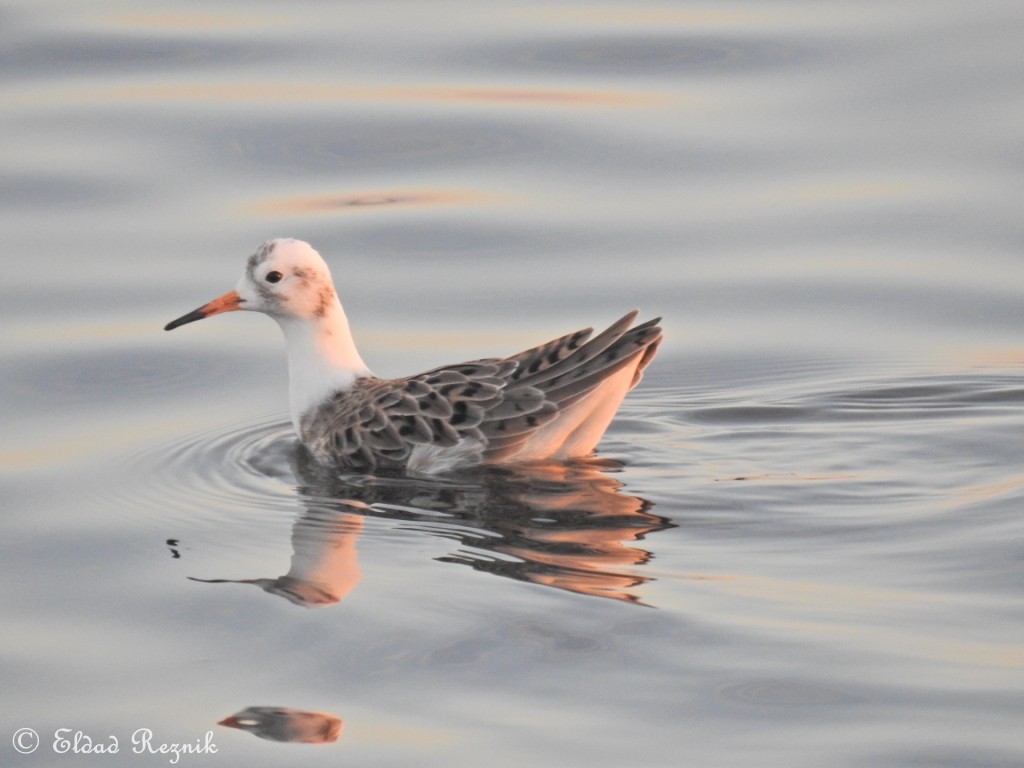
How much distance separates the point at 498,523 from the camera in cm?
1066

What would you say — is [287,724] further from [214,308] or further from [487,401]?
[214,308]

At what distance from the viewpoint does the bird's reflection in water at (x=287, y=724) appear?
8.09m

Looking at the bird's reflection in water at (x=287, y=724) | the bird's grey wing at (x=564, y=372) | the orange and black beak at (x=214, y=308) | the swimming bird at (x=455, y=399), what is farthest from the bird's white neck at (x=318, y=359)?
the bird's reflection in water at (x=287, y=724)

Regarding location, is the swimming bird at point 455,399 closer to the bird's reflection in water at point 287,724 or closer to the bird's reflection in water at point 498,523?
the bird's reflection in water at point 498,523

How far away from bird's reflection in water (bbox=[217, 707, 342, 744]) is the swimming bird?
3.62 metres

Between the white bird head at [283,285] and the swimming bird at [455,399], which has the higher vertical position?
the white bird head at [283,285]

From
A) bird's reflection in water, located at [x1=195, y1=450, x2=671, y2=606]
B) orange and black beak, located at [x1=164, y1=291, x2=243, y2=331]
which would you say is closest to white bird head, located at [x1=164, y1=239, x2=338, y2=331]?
orange and black beak, located at [x1=164, y1=291, x2=243, y2=331]

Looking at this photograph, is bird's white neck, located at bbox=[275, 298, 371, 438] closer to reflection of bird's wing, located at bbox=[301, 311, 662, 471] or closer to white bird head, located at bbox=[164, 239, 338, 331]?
white bird head, located at bbox=[164, 239, 338, 331]

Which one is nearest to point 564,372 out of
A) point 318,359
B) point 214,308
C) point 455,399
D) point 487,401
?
point 487,401

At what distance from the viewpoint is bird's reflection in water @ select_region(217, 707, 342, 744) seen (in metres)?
8.09

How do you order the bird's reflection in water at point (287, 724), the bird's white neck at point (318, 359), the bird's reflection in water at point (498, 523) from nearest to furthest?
the bird's reflection in water at point (287, 724) → the bird's reflection in water at point (498, 523) → the bird's white neck at point (318, 359)

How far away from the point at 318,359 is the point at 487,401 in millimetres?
1393

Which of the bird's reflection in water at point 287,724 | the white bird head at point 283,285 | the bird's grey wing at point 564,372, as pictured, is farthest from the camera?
the white bird head at point 283,285

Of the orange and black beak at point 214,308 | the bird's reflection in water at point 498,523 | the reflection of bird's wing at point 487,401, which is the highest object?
the orange and black beak at point 214,308
